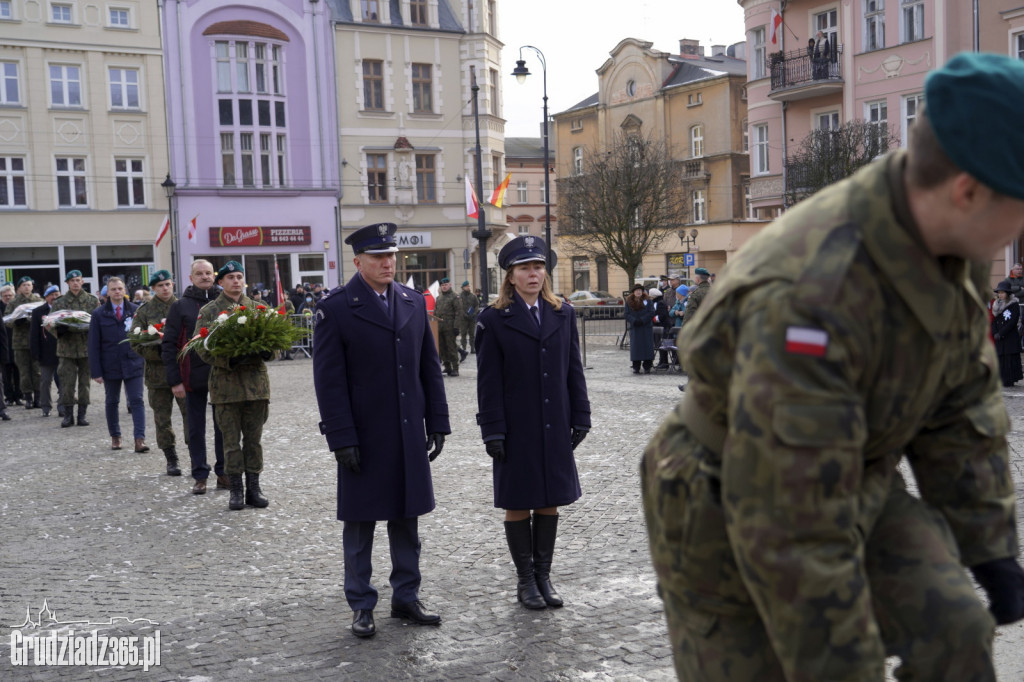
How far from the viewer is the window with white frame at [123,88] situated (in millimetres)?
40969

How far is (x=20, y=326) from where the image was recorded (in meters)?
17.4

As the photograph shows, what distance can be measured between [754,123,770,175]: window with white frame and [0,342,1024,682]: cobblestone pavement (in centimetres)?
2930

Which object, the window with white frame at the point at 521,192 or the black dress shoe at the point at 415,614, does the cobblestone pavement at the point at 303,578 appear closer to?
the black dress shoe at the point at 415,614

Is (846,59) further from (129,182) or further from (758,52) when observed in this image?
(129,182)

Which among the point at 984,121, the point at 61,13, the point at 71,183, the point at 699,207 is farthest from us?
the point at 699,207

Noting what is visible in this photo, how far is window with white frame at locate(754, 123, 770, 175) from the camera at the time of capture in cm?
3844

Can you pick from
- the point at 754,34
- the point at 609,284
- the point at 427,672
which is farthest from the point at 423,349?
the point at 609,284

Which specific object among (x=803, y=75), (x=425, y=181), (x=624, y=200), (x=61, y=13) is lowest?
(x=624, y=200)

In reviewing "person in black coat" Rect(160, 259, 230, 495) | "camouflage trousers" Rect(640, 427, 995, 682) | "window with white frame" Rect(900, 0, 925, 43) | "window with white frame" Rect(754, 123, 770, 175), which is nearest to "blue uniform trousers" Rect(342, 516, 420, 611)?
"camouflage trousers" Rect(640, 427, 995, 682)

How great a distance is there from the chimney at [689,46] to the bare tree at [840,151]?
40465mm

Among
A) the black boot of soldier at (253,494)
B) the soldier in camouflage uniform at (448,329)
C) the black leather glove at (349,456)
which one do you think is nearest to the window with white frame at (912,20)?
the soldier in camouflage uniform at (448,329)

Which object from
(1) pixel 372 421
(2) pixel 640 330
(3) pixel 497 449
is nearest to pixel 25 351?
(2) pixel 640 330

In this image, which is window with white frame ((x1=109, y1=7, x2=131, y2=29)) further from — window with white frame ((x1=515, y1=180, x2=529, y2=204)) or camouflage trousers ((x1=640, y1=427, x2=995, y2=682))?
camouflage trousers ((x1=640, y1=427, x2=995, y2=682))

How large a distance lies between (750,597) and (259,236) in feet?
140
